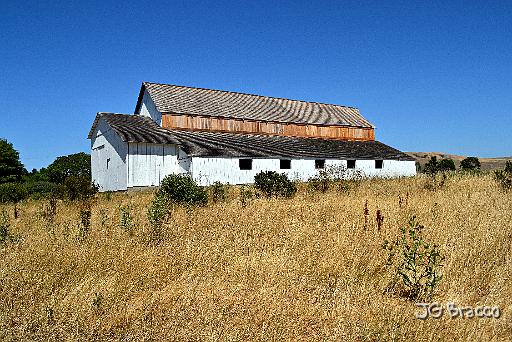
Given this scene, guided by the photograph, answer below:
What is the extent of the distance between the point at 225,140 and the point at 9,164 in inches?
1796

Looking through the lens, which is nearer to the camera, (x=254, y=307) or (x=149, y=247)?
(x=254, y=307)

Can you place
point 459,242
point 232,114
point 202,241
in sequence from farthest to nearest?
point 232,114 < point 202,241 < point 459,242

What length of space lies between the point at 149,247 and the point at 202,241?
882mm

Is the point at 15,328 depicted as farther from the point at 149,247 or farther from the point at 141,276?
the point at 149,247

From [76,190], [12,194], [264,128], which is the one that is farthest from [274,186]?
[264,128]

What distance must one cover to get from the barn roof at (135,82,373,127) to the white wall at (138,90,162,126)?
491 millimetres

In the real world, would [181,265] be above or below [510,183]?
below

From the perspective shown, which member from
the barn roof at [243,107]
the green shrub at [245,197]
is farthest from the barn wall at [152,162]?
the green shrub at [245,197]

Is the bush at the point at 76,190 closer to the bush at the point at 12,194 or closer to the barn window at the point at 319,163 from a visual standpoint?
the bush at the point at 12,194

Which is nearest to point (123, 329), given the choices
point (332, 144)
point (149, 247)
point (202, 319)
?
point (202, 319)

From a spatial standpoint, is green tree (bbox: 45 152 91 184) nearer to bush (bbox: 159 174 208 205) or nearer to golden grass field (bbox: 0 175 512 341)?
bush (bbox: 159 174 208 205)

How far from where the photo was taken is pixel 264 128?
31953 millimetres

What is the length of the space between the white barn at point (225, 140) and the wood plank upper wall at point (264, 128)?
0.08m

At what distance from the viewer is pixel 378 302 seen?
4.05m
